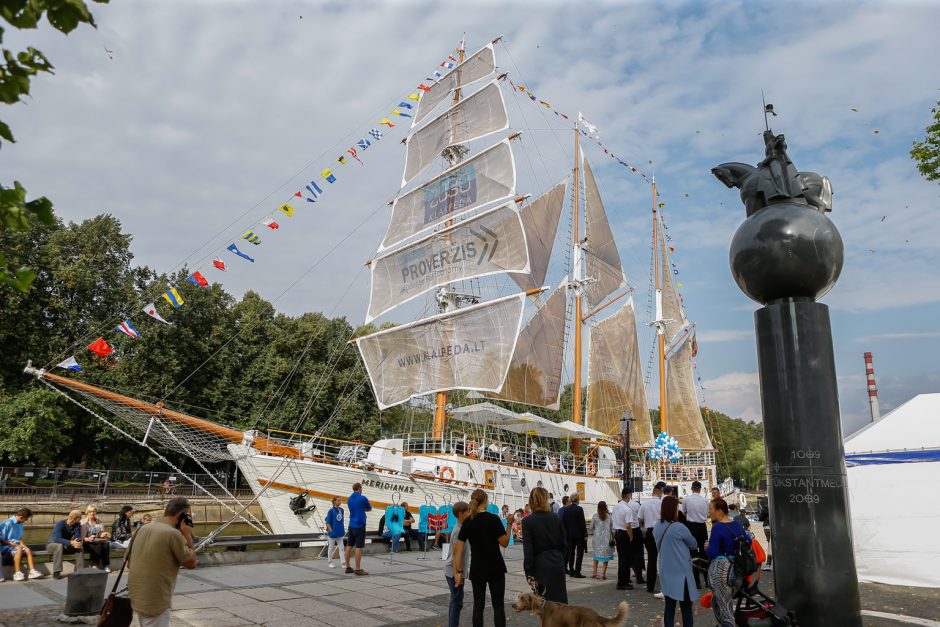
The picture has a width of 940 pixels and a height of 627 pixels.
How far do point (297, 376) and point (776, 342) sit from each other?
38733 millimetres

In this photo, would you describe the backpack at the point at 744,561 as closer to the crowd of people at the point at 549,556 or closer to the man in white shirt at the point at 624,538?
the crowd of people at the point at 549,556

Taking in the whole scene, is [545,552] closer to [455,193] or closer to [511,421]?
[511,421]

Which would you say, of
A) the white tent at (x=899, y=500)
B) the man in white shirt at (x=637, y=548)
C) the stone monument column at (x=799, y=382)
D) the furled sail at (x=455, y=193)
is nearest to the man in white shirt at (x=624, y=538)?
the man in white shirt at (x=637, y=548)

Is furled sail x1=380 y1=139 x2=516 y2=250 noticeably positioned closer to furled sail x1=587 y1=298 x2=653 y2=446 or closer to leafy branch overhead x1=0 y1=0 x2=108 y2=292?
furled sail x1=587 y1=298 x2=653 y2=446

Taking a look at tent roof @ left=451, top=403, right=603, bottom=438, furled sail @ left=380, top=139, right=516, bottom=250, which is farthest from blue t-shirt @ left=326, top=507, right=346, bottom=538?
furled sail @ left=380, top=139, right=516, bottom=250

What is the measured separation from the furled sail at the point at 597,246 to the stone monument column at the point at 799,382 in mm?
37177

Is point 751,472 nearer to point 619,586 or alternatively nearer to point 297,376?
point 297,376

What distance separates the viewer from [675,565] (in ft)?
21.8

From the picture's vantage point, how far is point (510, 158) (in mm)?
31000

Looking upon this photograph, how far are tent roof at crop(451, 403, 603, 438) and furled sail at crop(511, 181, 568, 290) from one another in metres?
7.83

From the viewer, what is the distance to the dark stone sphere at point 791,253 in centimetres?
737

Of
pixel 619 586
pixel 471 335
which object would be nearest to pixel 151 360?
pixel 471 335

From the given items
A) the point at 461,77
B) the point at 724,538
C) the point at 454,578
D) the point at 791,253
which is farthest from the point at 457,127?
the point at 724,538

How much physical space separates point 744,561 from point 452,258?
2637 centimetres
